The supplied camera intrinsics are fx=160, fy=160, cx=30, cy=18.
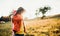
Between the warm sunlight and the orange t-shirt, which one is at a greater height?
the warm sunlight

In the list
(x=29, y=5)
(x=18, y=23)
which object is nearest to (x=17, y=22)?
(x=18, y=23)

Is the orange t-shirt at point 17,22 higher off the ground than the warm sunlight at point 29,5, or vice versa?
the warm sunlight at point 29,5

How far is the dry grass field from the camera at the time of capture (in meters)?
1.99

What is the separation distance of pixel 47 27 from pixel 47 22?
2.5 inches

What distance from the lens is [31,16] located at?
2109 mm

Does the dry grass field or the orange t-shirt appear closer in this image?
the dry grass field

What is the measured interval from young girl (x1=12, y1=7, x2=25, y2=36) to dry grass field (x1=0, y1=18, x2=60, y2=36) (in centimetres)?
7

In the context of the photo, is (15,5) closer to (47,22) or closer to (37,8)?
(37,8)

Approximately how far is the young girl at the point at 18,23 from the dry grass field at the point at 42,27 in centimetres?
7

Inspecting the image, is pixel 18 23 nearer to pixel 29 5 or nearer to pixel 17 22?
pixel 17 22

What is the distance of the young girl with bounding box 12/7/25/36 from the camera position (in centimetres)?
209

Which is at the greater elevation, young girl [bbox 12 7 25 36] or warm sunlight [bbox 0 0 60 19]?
warm sunlight [bbox 0 0 60 19]

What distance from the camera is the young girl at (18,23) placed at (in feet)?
6.85

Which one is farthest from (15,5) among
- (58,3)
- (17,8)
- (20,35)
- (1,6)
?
(58,3)
